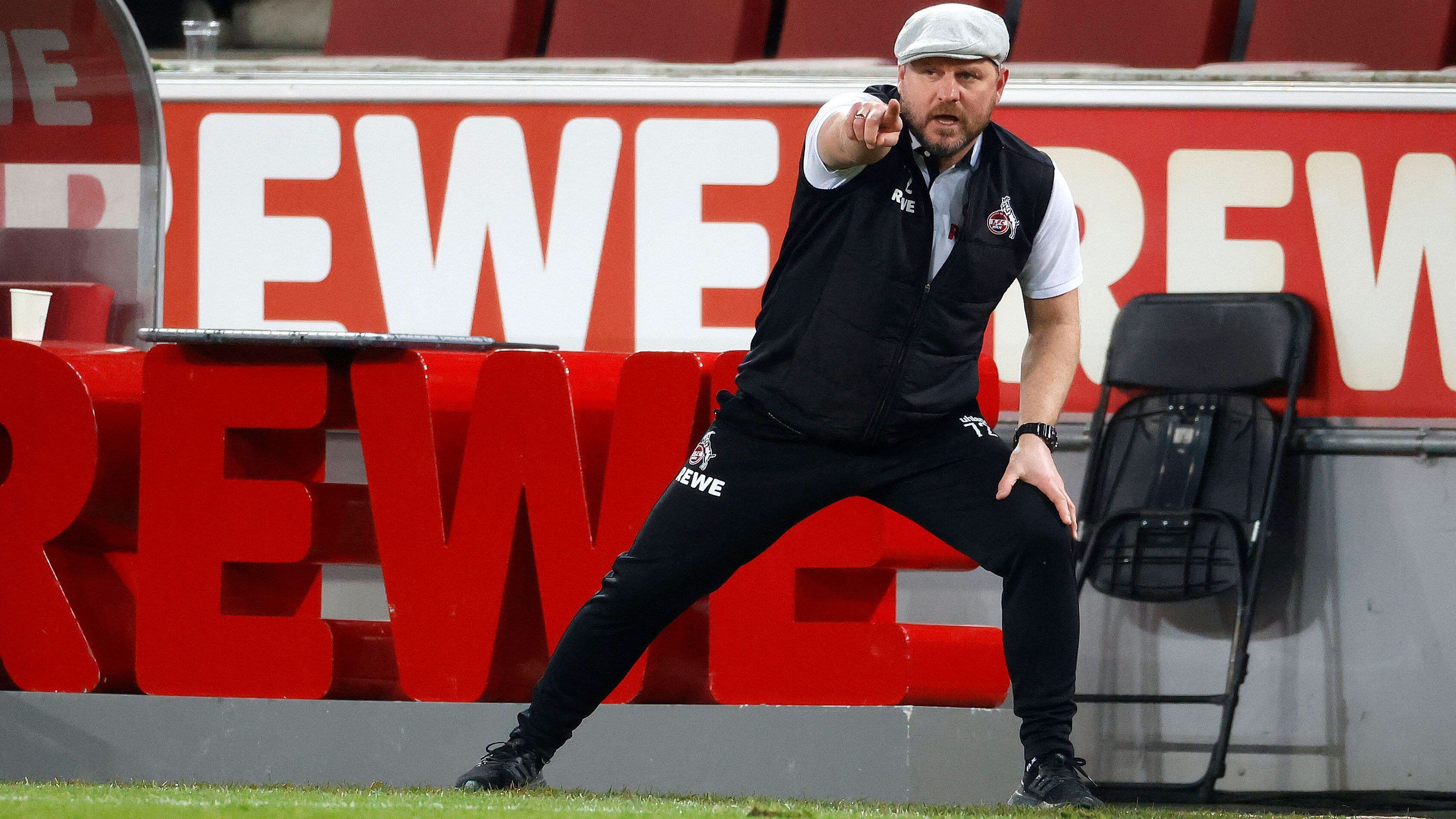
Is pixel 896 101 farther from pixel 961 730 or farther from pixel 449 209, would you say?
pixel 449 209

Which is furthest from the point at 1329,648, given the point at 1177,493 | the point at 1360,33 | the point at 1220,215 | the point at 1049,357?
the point at 1049,357

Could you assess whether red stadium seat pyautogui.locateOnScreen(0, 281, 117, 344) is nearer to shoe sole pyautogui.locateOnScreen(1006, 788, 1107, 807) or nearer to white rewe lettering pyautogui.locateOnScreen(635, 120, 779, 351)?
white rewe lettering pyautogui.locateOnScreen(635, 120, 779, 351)

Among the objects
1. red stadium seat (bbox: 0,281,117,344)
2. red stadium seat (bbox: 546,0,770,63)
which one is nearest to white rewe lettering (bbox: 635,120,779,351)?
red stadium seat (bbox: 546,0,770,63)

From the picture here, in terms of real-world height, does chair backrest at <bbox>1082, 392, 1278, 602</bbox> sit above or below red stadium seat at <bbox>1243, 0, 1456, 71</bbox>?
below

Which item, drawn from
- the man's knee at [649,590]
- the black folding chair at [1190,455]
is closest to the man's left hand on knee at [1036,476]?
the man's knee at [649,590]

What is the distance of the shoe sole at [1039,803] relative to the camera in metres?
2.42

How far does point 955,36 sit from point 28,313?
110 inches

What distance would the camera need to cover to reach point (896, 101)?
2.28 meters

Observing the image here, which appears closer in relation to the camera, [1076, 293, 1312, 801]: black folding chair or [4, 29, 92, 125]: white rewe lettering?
[4, 29, 92, 125]: white rewe lettering

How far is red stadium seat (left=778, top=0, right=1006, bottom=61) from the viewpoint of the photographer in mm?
5035

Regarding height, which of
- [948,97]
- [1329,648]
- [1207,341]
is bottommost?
[1329,648]

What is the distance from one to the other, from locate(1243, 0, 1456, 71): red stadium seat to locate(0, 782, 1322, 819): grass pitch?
2940mm

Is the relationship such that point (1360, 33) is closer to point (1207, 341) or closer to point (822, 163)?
point (1207, 341)

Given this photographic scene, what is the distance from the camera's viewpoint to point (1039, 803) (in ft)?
8.15
